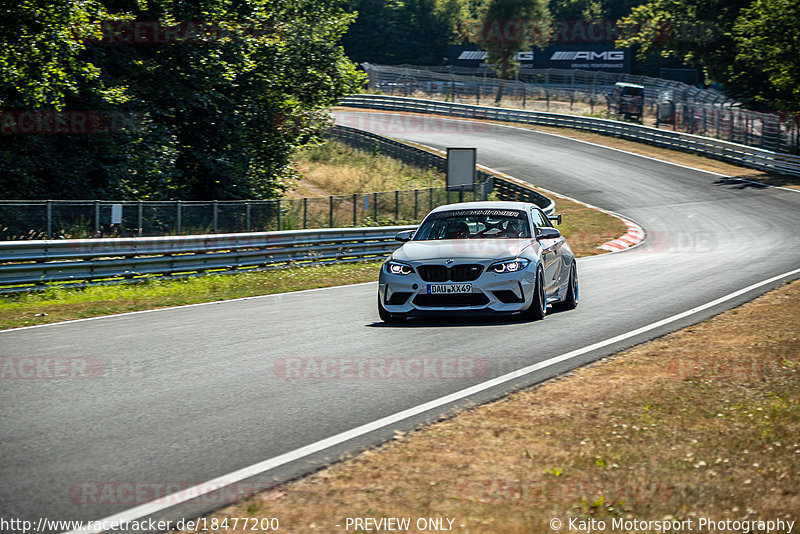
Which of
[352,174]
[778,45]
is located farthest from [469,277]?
[778,45]

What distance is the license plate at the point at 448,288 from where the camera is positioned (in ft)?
37.4

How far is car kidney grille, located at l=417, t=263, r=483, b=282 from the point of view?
1144 centimetres

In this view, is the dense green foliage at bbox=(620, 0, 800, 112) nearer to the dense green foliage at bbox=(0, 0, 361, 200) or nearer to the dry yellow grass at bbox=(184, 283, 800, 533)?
the dense green foliage at bbox=(0, 0, 361, 200)

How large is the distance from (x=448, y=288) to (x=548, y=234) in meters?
2.11

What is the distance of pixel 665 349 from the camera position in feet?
32.1

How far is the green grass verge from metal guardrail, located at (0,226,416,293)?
28cm

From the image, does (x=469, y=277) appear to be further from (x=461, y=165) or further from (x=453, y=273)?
(x=461, y=165)

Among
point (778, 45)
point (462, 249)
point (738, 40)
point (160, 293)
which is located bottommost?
point (160, 293)

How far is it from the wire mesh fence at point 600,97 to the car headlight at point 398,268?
40337 millimetres

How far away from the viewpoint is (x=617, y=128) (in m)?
55.2

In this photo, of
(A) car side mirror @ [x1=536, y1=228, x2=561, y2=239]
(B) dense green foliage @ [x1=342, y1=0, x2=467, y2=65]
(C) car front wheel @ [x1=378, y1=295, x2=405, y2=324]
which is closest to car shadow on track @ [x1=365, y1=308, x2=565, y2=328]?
(C) car front wheel @ [x1=378, y1=295, x2=405, y2=324]

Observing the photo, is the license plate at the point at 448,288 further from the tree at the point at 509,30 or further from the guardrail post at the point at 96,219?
the tree at the point at 509,30

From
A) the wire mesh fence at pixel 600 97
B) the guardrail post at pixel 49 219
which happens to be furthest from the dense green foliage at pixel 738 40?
the guardrail post at pixel 49 219

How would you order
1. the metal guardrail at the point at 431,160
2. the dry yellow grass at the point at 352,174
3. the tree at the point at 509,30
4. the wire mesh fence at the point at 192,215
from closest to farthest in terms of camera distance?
the wire mesh fence at the point at 192,215 → the metal guardrail at the point at 431,160 → the dry yellow grass at the point at 352,174 → the tree at the point at 509,30
